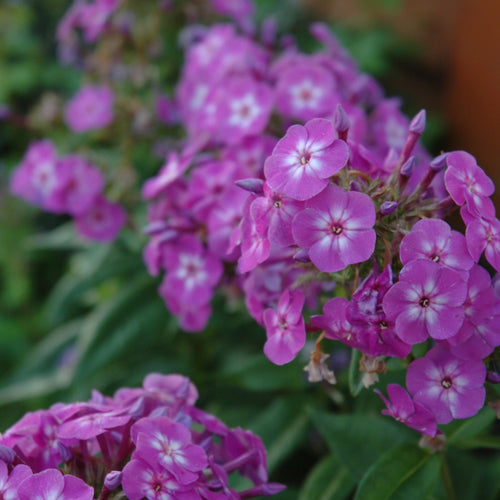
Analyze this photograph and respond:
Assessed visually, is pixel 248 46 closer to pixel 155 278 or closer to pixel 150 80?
pixel 150 80

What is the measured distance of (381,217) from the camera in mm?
903

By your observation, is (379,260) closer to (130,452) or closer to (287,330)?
(287,330)

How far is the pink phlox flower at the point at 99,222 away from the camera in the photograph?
5.67 feet

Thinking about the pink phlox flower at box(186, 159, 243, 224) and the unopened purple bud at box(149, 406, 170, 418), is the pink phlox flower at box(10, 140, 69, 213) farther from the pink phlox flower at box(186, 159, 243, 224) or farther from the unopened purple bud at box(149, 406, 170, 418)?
the unopened purple bud at box(149, 406, 170, 418)

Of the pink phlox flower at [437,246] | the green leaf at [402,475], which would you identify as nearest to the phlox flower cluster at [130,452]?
the green leaf at [402,475]

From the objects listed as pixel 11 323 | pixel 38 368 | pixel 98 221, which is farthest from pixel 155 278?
pixel 11 323

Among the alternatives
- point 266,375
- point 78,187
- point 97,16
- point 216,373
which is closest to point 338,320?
point 266,375

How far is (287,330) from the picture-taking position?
92 centimetres

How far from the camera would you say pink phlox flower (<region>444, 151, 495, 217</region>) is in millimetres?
858

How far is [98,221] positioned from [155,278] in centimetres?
20

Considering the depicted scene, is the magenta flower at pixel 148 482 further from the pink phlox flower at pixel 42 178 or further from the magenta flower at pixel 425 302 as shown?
the pink phlox flower at pixel 42 178

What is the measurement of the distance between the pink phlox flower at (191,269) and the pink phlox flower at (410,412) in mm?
523

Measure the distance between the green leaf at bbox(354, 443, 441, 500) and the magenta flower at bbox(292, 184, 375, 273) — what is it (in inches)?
13.4

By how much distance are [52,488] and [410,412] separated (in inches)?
17.0
